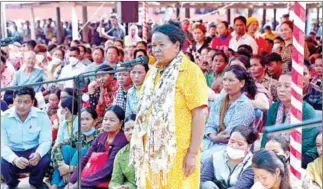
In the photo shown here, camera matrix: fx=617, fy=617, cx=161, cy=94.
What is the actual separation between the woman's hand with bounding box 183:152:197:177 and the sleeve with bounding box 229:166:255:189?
751 millimetres

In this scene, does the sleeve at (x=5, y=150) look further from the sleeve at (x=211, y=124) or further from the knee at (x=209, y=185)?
the knee at (x=209, y=185)

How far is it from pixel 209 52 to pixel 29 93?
2.48 m

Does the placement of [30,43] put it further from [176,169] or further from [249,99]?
[176,169]

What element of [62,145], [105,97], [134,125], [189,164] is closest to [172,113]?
[189,164]

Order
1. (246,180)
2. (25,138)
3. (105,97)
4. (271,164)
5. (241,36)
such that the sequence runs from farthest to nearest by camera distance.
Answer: (241,36), (105,97), (25,138), (246,180), (271,164)

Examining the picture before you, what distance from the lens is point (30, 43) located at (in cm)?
1041

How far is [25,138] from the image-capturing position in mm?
5062

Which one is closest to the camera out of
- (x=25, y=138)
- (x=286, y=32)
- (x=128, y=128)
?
(x=128, y=128)

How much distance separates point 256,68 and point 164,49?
2.77 meters

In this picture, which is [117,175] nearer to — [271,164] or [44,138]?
[44,138]

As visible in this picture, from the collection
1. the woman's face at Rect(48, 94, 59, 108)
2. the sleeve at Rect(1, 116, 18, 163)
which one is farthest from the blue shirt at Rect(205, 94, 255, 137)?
the woman's face at Rect(48, 94, 59, 108)

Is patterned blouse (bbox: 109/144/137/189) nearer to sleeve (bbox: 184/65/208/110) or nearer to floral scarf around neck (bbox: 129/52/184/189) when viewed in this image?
floral scarf around neck (bbox: 129/52/184/189)

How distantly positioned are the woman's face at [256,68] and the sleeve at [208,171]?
70.0 inches

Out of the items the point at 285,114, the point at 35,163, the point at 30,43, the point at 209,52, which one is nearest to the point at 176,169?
the point at 285,114
